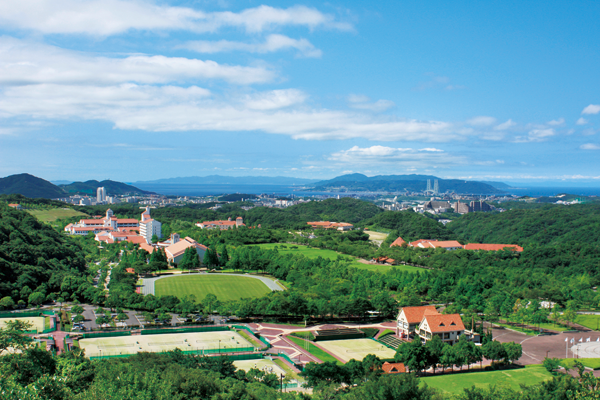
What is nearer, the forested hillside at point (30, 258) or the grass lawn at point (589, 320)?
the grass lawn at point (589, 320)

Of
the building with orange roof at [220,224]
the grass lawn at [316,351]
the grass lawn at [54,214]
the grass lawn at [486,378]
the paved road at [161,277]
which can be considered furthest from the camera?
the building with orange roof at [220,224]

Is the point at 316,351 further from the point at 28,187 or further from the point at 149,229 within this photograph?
the point at 28,187

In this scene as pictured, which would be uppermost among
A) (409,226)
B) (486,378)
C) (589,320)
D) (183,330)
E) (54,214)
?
(54,214)

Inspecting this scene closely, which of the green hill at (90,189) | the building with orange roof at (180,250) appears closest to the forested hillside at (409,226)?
the building with orange roof at (180,250)

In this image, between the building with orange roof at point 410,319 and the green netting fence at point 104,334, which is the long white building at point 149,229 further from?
the building with orange roof at point 410,319

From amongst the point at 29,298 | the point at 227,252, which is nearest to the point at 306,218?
the point at 227,252

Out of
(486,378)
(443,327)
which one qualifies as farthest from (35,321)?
(486,378)
